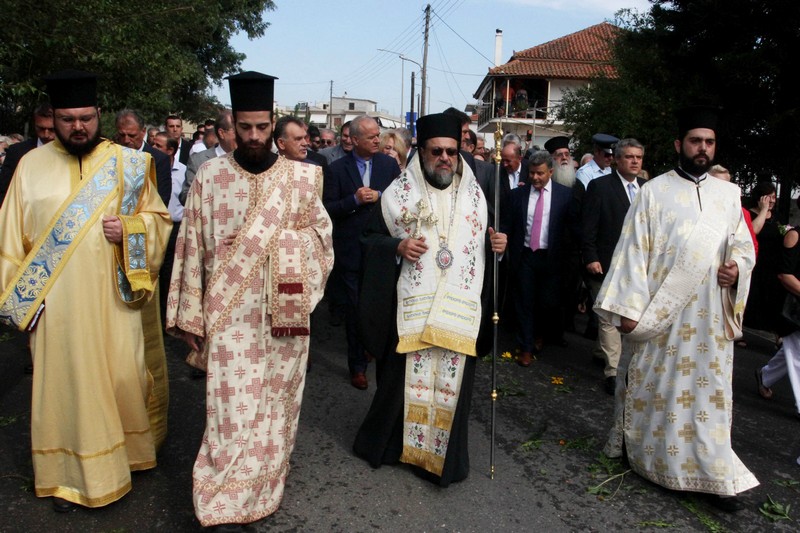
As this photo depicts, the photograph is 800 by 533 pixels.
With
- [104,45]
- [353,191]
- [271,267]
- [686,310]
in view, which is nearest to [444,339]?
[271,267]

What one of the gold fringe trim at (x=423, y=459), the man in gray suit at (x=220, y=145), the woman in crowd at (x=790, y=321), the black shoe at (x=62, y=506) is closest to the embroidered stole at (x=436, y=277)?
the gold fringe trim at (x=423, y=459)

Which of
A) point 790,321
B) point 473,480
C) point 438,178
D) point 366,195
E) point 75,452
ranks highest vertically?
point 438,178

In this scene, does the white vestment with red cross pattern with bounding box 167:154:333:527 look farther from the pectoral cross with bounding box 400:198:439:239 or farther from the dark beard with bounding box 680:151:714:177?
the dark beard with bounding box 680:151:714:177

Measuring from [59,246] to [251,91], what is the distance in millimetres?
1357

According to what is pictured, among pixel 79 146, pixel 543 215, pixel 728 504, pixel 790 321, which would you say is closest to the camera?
pixel 79 146

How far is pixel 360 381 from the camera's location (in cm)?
593

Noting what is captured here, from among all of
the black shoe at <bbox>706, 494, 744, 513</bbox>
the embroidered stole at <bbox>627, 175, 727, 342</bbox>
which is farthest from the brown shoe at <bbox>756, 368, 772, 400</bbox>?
the embroidered stole at <bbox>627, 175, 727, 342</bbox>

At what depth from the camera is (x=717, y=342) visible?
13.6ft

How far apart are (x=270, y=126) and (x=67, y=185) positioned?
3.95 ft

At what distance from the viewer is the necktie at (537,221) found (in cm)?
682

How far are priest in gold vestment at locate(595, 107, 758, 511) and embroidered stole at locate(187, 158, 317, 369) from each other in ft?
6.39

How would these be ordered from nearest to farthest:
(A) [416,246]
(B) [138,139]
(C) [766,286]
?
(A) [416,246] < (C) [766,286] < (B) [138,139]

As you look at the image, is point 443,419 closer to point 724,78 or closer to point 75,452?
point 75,452

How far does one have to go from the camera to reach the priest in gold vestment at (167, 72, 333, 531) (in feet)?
11.5
